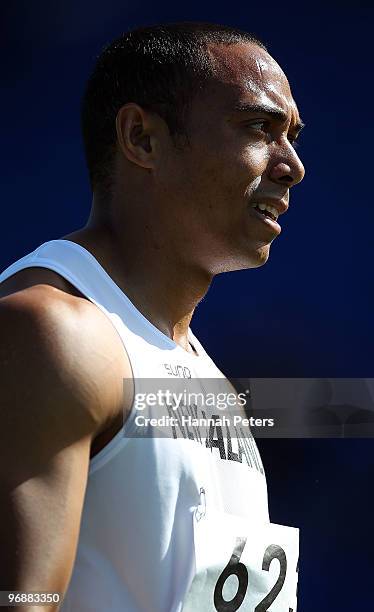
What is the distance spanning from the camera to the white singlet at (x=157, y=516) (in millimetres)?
1297

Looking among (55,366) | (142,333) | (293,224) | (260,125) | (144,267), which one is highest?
(293,224)

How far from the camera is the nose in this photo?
1598mm

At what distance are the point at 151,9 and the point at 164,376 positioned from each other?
1408 millimetres

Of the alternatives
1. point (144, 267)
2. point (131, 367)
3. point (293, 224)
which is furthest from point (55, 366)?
point (293, 224)

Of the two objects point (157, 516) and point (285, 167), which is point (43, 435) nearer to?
point (157, 516)

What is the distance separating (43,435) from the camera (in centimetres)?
113

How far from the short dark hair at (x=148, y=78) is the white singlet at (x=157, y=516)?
0.26 meters

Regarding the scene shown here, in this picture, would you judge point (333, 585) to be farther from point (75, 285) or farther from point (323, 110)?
point (75, 285)

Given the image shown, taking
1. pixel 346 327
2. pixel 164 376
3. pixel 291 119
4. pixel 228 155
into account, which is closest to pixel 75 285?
pixel 164 376

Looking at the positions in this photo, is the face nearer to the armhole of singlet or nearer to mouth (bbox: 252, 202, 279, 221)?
mouth (bbox: 252, 202, 279, 221)

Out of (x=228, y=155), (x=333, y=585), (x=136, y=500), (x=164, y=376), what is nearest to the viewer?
(x=136, y=500)

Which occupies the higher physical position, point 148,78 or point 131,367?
point 148,78

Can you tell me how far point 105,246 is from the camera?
5.04 feet

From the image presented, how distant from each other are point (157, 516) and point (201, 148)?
0.56m
